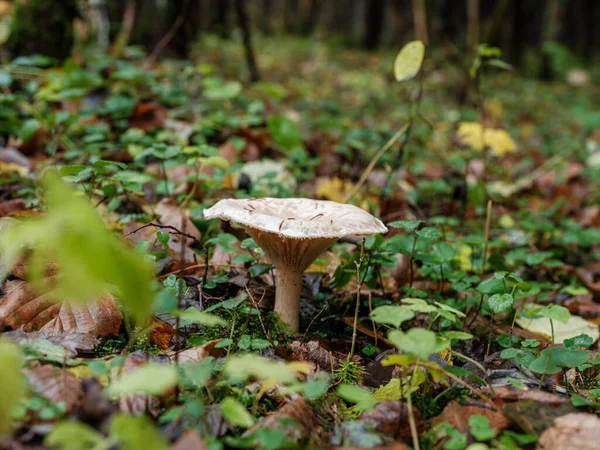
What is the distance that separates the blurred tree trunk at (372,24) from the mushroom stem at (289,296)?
53.8 feet

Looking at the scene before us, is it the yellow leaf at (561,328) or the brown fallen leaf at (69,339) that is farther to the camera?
the yellow leaf at (561,328)

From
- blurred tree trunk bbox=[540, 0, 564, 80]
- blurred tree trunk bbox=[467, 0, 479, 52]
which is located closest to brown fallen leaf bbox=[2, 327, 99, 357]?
blurred tree trunk bbox=[467, 0, 479, 52]

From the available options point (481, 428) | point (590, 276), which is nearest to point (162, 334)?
point (481, 428)

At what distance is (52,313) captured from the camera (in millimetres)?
2021

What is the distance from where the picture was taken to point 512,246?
3883 millimetres

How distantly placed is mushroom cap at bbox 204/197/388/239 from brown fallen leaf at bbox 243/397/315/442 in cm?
56

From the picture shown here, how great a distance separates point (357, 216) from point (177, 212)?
1435mm

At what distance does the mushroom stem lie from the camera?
2.24 m

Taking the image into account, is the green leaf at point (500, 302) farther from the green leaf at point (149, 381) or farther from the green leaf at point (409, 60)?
the green leaf at point (409, 60)

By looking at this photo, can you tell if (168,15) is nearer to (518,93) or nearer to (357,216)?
(357,216)

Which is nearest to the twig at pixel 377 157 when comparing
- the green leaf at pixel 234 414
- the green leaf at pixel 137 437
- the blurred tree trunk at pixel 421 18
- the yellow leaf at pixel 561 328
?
the yellow leaf at pixel 561 328

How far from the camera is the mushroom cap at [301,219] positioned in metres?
1.81

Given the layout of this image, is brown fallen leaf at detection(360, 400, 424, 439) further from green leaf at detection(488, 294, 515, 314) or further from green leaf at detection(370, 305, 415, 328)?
green leaf at detection(488, 294, 515, 314)

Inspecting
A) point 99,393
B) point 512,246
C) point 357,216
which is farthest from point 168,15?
point 99,393
